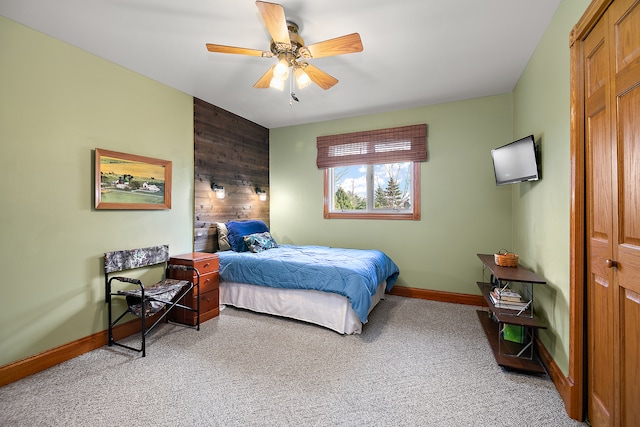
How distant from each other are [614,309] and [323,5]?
2.50 m

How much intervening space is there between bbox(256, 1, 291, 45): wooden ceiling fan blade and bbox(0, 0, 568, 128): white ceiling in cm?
22

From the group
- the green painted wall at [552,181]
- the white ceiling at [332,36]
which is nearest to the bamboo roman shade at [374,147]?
the white ceiling at [332,36]

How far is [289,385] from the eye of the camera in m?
2.01

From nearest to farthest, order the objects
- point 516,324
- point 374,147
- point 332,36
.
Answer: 1. point 516,324
2. point 332,36
3. point 374,147

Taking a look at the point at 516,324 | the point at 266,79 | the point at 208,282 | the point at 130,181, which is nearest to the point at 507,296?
the point at 516,324

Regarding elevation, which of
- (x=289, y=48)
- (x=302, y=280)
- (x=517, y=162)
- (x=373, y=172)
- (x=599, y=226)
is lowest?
(x=302, y=280)

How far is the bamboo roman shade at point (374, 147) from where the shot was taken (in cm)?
400

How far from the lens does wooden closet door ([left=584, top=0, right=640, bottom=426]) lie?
1.28 m

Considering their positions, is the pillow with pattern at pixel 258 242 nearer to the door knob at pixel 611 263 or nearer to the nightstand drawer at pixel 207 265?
the nightstand drawer at pixel 207 265

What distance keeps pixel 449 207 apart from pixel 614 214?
248 centimetres

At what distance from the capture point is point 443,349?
2.53 meters

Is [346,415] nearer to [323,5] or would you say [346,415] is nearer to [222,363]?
[222,363]

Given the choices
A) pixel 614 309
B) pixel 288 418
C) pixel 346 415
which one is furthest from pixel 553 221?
pixel 288 418

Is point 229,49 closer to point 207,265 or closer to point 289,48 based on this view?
point 289,48
